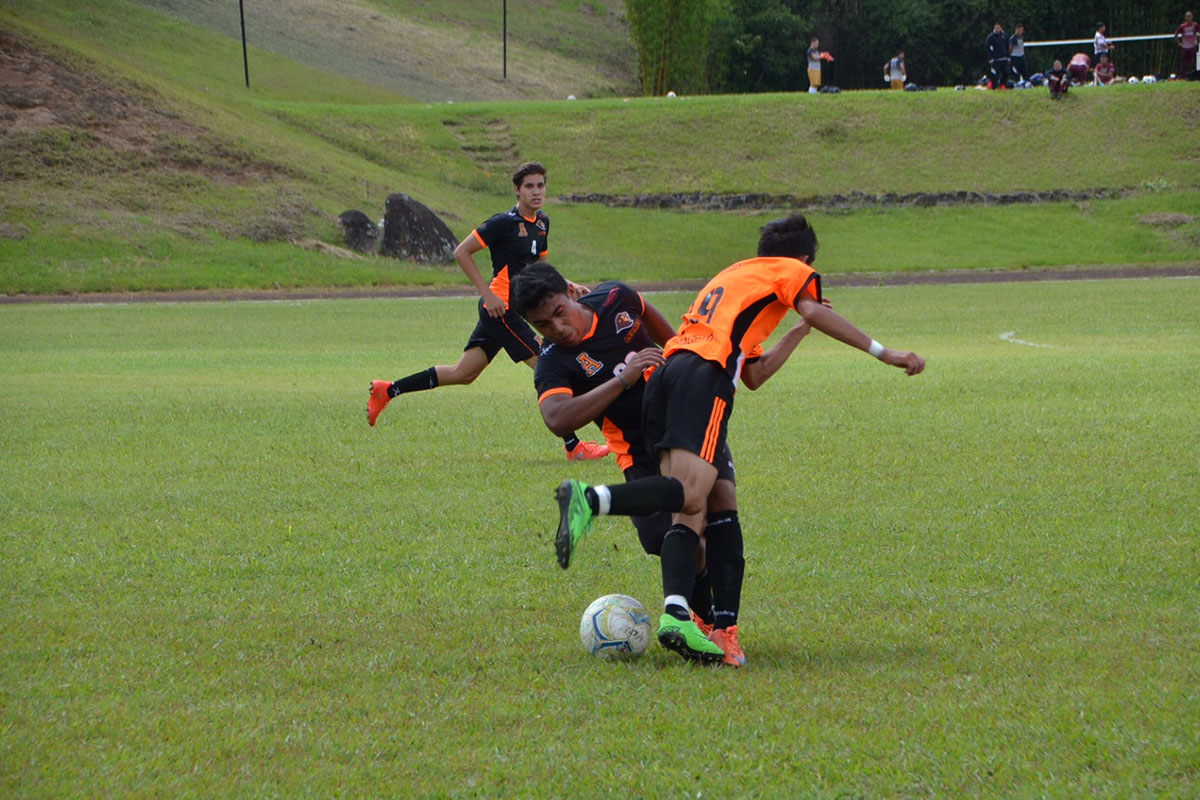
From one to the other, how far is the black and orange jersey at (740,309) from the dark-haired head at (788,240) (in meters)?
0.18

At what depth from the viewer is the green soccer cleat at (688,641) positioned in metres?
4.70

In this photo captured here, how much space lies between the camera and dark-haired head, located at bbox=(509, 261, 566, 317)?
523 centimetres

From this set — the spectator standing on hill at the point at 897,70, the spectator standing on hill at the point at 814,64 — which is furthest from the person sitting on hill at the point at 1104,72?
the spectator standing on hill at the point at 814,64

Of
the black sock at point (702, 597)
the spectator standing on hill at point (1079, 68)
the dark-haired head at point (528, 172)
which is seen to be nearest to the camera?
the black sock at point (702, 597)

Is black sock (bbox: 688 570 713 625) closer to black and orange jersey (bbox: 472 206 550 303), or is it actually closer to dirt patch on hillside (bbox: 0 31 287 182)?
black and orange jersey (bbox: 472 206 550 303)

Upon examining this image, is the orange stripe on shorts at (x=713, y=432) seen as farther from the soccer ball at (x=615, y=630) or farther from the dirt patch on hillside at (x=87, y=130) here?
the dirt patch on hillside at (x=87, y=130)

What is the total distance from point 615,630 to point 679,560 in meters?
0.38

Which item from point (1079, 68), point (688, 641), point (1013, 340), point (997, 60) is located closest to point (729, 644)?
point (688, 641)

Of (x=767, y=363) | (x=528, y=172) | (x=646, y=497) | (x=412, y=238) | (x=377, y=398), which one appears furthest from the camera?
(x=412, y=238)

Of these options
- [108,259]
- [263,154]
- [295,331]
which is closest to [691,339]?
[295,331]

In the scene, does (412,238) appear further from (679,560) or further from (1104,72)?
(1104,72)

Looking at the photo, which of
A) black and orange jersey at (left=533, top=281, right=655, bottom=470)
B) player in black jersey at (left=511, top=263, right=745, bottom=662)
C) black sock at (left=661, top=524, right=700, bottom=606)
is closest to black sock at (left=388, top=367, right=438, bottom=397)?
player in black jersey at (left=511, top=263, right=745, bottom=662)

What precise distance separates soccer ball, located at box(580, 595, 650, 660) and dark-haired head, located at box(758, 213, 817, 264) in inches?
67.8

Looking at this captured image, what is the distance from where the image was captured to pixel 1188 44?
160 feet
